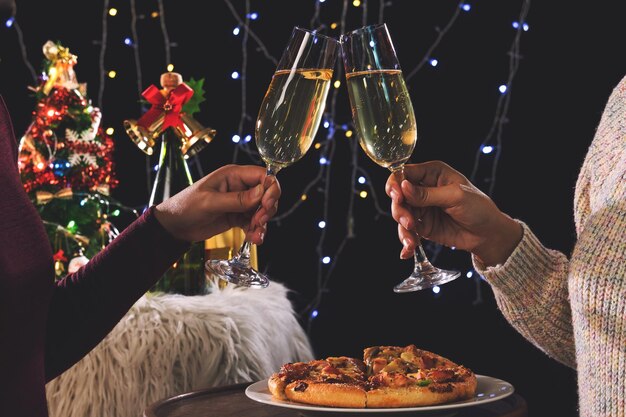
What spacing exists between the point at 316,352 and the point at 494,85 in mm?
1072

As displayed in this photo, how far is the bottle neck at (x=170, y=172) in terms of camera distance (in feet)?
6.16

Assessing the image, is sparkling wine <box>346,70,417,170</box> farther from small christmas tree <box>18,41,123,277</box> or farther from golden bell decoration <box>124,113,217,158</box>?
small christmas tree <box>18,41,123,277</box>

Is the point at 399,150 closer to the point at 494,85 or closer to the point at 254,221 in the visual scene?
the point at 254,221

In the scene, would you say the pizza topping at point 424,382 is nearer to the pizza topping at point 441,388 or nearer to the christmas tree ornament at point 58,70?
the pizza topping at point 441,388

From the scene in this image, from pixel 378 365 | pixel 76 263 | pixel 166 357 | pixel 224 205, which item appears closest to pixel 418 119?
pixel 76 263

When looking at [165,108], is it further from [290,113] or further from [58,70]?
[290,113]

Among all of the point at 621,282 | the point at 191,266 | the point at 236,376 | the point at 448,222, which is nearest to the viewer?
the point at 621,282

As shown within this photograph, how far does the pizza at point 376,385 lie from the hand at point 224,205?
0.20 meters

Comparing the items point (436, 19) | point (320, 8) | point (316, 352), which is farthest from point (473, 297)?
point (320, 8)

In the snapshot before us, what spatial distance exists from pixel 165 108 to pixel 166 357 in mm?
575

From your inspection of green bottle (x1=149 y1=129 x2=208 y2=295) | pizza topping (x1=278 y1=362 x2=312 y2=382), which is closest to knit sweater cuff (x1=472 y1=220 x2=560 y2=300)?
pizza topping (x1=278 y1=362 x2=312 y2=382)

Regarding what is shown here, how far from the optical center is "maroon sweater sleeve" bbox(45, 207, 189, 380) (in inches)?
47.8

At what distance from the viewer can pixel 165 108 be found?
1863mm

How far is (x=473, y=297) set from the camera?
2.87m
